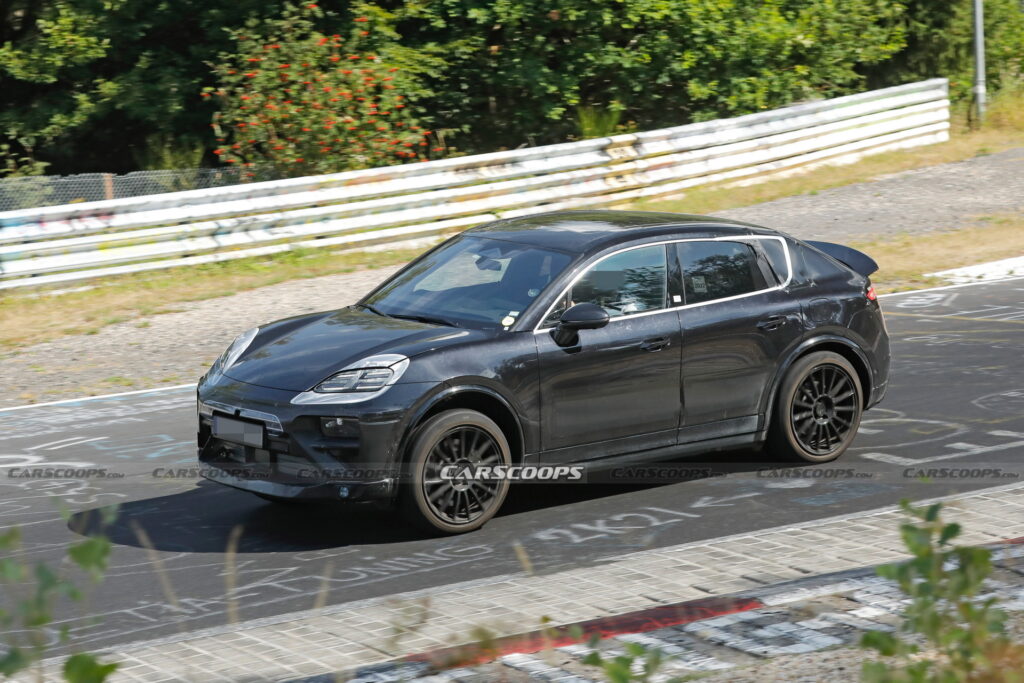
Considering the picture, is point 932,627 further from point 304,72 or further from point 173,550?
point 304,72

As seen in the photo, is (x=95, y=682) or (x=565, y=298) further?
(x=565, y=298)

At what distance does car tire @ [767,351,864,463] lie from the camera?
28.0 ft

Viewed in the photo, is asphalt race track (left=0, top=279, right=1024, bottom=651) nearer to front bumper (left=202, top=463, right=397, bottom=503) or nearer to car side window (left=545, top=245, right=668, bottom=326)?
front bumper (left=202, top=463, right=397, bottom=503)

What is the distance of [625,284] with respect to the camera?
8016 mm

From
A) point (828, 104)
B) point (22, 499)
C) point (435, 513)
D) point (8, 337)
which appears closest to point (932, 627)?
point (435, 513)

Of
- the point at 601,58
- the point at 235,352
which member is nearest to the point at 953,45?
the point at 601,58

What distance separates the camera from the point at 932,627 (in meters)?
3.74

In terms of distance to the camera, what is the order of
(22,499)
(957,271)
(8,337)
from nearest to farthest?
(22,499)
(8,337)
(957,271)

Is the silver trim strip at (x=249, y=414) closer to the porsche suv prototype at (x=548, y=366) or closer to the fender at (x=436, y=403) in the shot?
the porsche suv prototype at (x=548, y=366)

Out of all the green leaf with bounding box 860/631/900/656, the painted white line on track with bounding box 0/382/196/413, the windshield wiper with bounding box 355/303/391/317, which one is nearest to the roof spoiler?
the windshield wiper with bounding box 355/303/391/317

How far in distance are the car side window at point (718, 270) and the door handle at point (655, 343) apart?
0.37 m

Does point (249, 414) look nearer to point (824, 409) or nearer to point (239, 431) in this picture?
point (239, 431)

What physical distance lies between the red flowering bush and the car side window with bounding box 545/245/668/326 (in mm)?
11856

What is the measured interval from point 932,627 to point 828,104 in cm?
2044
